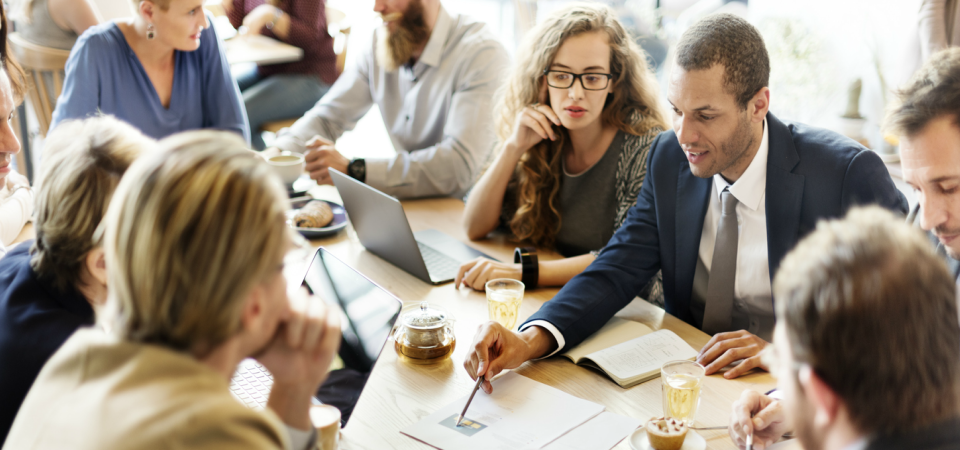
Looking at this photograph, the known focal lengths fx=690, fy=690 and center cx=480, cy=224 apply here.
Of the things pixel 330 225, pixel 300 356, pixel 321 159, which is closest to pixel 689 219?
pixel 330 225

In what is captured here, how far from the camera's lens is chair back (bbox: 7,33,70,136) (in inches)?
114

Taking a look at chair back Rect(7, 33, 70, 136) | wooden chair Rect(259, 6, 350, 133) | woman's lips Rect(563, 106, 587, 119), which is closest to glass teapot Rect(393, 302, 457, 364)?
woman's lips Rect(563, 106, 587, 119)

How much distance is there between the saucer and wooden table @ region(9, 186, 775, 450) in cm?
2

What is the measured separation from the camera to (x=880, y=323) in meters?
0.69

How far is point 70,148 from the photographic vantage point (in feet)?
3.28

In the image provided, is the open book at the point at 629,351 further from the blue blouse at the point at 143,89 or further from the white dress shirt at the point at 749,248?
the blue blouse at the point at 143,89

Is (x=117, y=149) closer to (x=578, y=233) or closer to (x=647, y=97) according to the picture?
(x=578, y=233)

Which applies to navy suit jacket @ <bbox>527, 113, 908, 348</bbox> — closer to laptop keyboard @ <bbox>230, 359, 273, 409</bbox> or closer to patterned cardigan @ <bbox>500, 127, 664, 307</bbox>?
patterned cardigan @ <bbox>500, 127, 664, 307</bbox>

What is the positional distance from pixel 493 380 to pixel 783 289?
0.66 m

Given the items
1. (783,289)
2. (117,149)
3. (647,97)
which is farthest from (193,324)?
(647,97)

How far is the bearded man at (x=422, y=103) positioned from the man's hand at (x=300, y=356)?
5.04 ft

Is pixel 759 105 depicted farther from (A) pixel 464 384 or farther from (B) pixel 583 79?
(A) pixel 464 384

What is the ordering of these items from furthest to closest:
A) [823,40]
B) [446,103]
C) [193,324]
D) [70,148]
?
[823,40] → [446,103] → [70,148] → [193,324]

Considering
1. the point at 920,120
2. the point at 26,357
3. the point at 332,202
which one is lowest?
the point at 332,202
